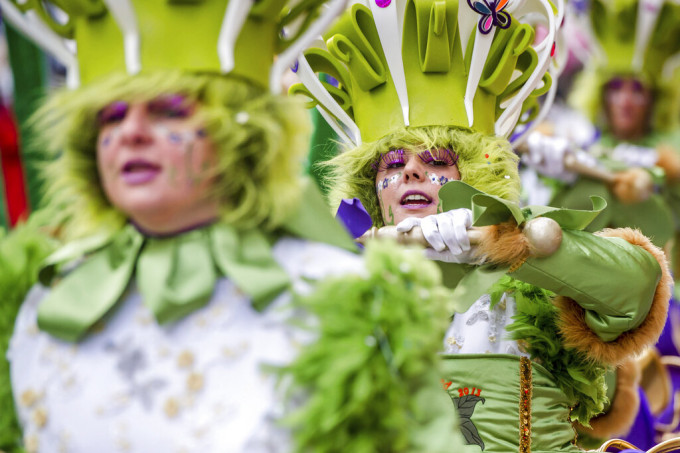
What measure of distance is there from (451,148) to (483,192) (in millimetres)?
352

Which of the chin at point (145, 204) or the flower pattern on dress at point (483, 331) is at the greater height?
the chin at point (145, 204)

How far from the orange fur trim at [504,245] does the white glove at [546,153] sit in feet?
5.18

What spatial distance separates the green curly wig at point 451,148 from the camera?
2203 millimetres

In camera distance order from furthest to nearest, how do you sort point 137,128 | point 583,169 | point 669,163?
point 669,163, point 583,169, point 137,128

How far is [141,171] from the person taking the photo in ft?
4.64

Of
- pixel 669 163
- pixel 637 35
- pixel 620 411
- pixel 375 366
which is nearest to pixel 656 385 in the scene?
pixel 669 163

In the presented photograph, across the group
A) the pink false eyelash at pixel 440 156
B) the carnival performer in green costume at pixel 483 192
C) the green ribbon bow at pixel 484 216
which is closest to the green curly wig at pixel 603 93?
the carnival performer in green costume at pixel 483 192

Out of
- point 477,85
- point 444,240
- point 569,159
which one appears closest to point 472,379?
point 444,240

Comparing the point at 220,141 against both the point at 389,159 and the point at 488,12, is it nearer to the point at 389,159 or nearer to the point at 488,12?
the point at 389,159

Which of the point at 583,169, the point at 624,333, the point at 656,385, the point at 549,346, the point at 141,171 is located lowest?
the point at 656,385

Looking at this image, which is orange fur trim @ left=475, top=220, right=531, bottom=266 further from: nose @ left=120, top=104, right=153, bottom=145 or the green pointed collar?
nose @ left=120, top=104, right=153, bottom=145

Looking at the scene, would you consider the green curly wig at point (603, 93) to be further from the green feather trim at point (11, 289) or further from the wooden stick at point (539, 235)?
the green feather trim at point (11, 289)

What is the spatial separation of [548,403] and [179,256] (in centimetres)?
108

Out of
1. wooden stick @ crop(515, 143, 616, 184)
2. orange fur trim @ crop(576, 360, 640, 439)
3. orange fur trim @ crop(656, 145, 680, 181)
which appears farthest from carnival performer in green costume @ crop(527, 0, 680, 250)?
orange fur trim @ crop(576, 360, 640, 439)
